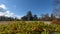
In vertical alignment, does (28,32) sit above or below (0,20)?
below

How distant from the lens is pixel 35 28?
150 centimetres

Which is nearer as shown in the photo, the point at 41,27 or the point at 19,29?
the point at 19,29

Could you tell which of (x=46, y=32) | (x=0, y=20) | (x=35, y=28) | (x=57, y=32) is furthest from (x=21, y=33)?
(x=0, y=20)

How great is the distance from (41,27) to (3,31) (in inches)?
17.7

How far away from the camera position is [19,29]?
145 centimetres

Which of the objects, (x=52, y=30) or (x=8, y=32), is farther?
(x=52, y=30)

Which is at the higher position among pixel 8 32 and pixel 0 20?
pixel 0 20

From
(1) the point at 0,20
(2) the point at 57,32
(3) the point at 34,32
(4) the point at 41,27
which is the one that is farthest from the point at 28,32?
(1) the point at 0,20

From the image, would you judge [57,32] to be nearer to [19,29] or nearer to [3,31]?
[19,29]

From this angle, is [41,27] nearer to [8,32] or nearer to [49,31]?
[49,31]

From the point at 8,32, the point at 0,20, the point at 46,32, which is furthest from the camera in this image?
the point at 0,20

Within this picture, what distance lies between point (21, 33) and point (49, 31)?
1.14 feet

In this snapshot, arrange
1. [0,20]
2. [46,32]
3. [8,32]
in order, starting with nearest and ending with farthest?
[8,32] < [46,32] < [0,20]

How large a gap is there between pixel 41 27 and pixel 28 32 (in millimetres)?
208
